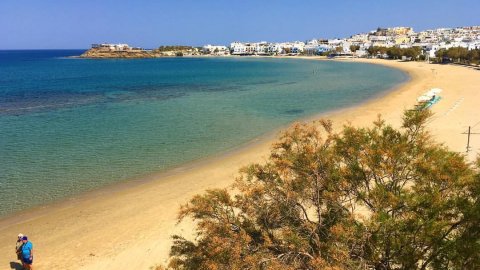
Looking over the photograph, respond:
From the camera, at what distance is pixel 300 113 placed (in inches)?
1460

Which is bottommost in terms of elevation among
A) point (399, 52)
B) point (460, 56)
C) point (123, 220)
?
point (123, 220)

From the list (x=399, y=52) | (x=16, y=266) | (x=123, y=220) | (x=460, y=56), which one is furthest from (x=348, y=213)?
(x=399, y=52)

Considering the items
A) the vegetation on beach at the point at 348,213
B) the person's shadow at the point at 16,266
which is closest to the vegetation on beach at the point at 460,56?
the vegetation on beach at the point at 348,213

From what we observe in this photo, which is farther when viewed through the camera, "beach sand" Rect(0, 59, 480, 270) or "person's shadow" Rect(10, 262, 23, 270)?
"beach sand" Rect(0, 59, 480, 270)

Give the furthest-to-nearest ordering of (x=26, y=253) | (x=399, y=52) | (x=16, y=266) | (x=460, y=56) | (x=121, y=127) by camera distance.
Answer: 1. (x=399, y=52)
2. (x=460, y=56)
3. (x=121, y=127)
4. (x=16, y=266)
5. (x=26, y=253)

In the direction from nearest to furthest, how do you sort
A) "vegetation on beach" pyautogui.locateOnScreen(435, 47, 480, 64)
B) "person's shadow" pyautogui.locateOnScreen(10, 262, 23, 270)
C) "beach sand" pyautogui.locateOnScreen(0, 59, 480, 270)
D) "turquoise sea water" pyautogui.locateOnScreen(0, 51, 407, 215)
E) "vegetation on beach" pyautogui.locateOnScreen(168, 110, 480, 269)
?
"vegetation on beach" pyautogui.locateOnScreen(168, 110, 480, 269) < "person's shadow" pyautogui.locateOnScreen(10, 262, 23, 270) < "beach sand" pyautogui.locateOnScreen(0, 59, 480, 270) < "turquoise sea water" pyautogui.locateOnScreen(0, 51, 407, 215) < "vegetation on beach" pyautogui.locateOnScreen(435, 47, 480, 64)

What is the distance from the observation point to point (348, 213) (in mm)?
8102

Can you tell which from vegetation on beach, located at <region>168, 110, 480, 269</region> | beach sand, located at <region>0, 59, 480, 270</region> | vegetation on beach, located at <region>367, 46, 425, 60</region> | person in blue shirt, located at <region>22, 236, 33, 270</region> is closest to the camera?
vegetation on beach, located at <region>168, 110, 480, 269</region>

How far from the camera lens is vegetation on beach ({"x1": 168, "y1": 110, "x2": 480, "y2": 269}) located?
6.69 metres

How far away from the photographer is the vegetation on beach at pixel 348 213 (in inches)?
263

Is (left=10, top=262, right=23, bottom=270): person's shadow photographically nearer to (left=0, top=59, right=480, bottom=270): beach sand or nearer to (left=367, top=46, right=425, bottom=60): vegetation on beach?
(left=0, top=59, right=480, bottom=270): beach sand

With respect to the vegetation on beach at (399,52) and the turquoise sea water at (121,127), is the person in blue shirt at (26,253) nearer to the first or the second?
the turquoise sea water at (121,127)

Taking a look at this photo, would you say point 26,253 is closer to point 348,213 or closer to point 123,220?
point 123,220

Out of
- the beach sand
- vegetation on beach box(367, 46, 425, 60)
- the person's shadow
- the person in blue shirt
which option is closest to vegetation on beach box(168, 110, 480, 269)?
the beach sand
